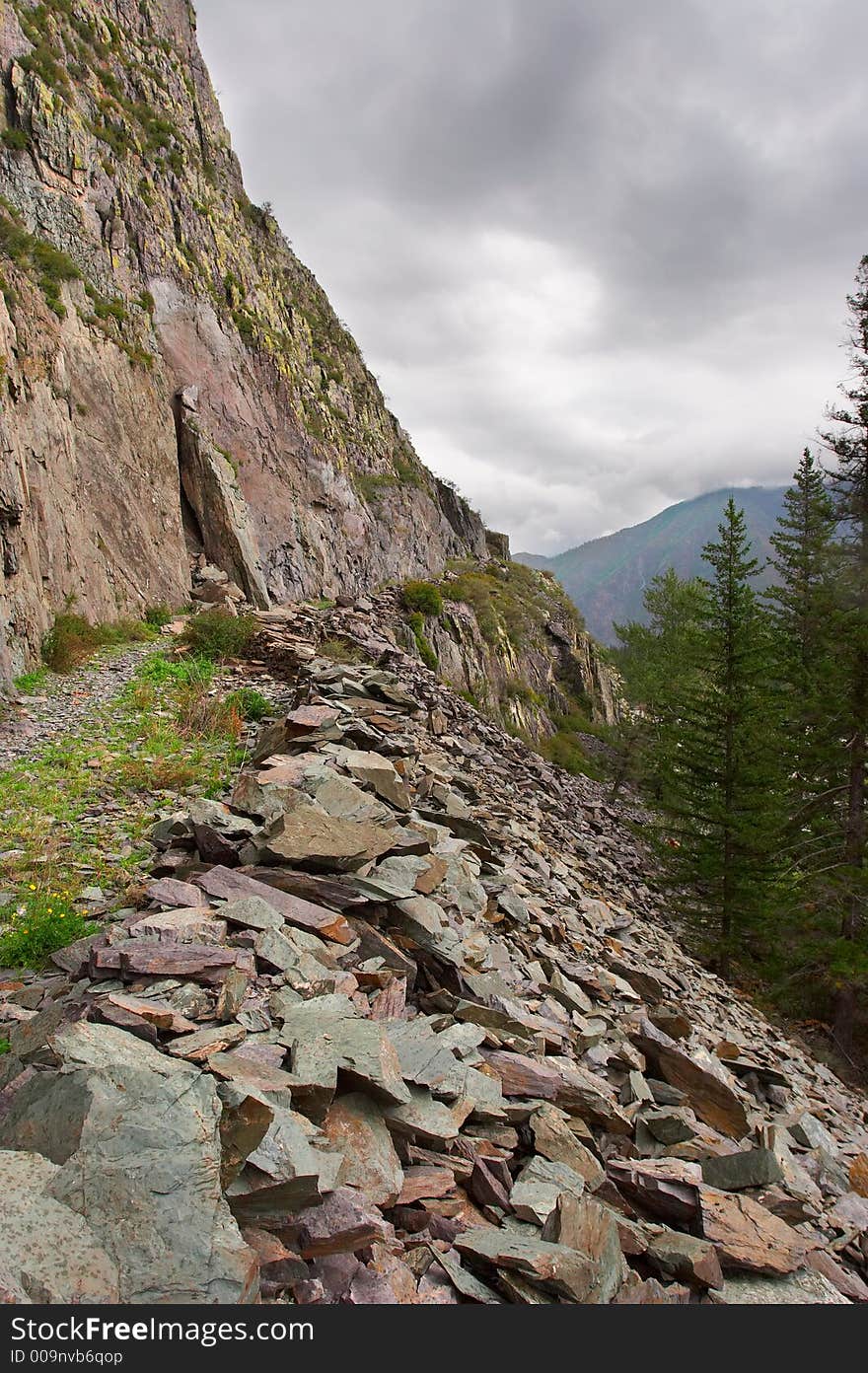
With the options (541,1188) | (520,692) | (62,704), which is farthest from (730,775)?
(520,692)

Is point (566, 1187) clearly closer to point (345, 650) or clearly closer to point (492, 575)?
point (345, 650)

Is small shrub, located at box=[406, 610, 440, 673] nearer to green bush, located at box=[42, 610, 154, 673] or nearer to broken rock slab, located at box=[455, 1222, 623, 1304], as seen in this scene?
green bush, located at box=[42, 610, 154, 673]

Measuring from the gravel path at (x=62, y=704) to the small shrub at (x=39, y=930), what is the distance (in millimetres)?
4368

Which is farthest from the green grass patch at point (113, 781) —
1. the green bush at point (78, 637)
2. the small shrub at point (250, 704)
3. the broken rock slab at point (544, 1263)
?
the broken rock slab at point (544, 1263)

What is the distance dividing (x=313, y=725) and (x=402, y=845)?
3.27 meters

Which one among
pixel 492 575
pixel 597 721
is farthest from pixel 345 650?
pixel 492 575

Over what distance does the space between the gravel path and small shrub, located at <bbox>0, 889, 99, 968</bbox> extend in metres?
4.37

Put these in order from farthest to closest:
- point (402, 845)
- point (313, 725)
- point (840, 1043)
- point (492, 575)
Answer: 1. point (492, 575)
2. point (840, 1043)
3. point (313, 725)
4. point (402, 845)

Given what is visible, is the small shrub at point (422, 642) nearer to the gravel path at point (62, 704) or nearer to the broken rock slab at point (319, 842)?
the gravel path at point (62, 704)

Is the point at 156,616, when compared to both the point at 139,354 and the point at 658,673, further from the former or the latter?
the point at 658,673

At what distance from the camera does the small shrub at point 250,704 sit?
12305mm

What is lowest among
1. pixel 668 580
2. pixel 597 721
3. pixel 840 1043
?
pixel 840 1043

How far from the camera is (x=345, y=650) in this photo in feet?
57.9

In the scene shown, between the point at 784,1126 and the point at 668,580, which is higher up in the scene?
the point at 668,580
